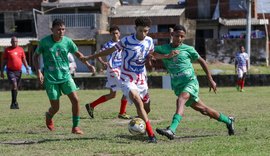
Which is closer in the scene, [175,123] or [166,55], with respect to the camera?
[175,123]

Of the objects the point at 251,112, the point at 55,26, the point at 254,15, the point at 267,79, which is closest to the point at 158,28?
the point at 254,15

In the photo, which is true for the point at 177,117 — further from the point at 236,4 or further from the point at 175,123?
the point at 236,4

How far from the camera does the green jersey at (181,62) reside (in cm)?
1016

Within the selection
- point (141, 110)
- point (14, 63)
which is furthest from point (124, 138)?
point (14, 63)

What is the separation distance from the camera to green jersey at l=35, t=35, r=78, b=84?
10.7 m

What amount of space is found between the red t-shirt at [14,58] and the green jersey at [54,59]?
24.1 ft

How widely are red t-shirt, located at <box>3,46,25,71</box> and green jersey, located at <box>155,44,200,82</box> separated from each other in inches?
338

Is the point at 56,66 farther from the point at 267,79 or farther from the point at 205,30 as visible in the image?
the point at 205,30

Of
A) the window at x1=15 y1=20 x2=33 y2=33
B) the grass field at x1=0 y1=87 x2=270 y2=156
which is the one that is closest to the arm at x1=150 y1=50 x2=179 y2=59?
the grass field at x1=0 y1=87 x2=270 y2=156

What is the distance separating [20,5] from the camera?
59250 mm

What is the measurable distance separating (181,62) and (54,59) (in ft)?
7.39

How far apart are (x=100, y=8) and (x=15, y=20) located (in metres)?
8.64

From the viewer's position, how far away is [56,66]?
35.3ft

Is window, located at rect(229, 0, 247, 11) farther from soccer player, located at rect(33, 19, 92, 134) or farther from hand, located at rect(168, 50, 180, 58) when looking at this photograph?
hand, located at rect(168, 50, 180, 58)
